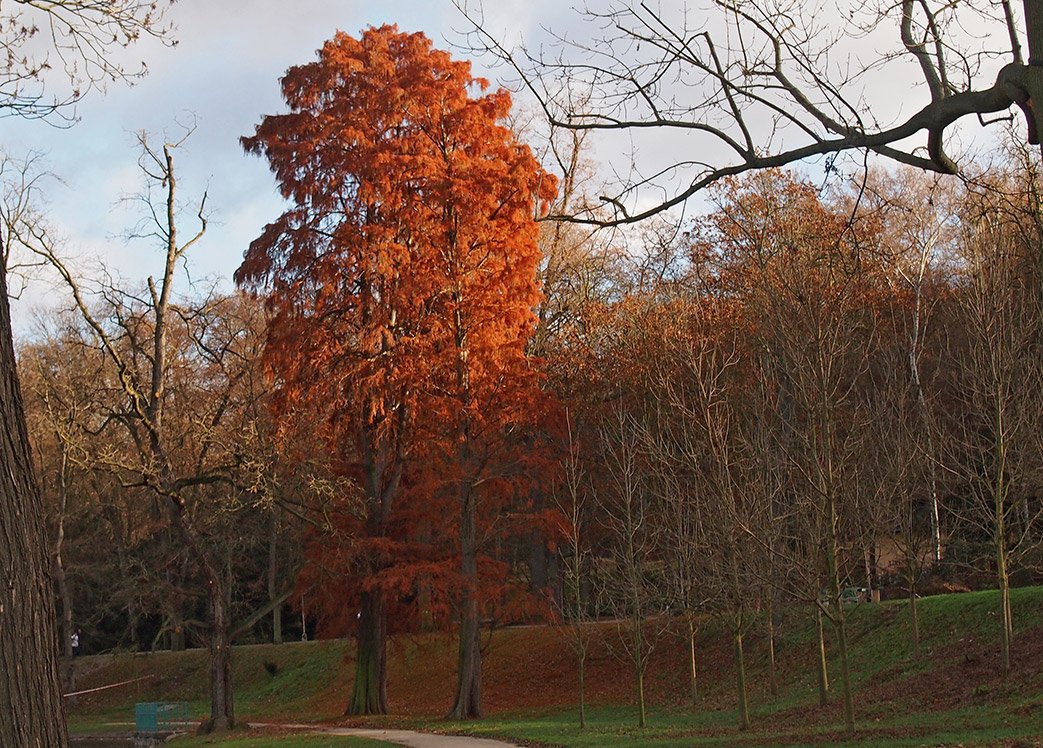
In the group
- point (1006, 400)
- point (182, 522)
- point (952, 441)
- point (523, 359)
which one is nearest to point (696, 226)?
point (523, 359)

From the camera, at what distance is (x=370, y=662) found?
26094mm

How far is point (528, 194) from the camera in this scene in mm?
22641

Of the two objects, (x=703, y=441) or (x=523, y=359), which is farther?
(x=523, y=359)

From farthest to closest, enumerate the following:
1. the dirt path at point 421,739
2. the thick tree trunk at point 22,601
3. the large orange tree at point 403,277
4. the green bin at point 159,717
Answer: the green bin at point 159,717 → the large orange tree at point 403,277 → the dirt path at point 421,739 → the thick tree trunk at point 22,601

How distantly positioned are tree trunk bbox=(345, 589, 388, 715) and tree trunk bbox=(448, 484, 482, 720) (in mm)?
2609

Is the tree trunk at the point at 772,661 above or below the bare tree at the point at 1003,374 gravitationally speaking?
below

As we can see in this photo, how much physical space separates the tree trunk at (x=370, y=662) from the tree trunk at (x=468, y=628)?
8.56 ft

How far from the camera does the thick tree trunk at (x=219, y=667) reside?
24656 millimetres

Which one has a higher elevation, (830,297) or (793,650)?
(830,297)

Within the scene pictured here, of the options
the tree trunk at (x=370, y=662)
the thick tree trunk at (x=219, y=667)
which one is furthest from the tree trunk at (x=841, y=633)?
the thick tree trunk at (x=219, y=667)

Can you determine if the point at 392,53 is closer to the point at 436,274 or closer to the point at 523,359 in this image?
the point at 436,274

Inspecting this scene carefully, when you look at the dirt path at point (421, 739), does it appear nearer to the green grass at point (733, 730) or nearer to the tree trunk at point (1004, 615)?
the green grass at point (733, 730)

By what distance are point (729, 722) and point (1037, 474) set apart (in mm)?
6884

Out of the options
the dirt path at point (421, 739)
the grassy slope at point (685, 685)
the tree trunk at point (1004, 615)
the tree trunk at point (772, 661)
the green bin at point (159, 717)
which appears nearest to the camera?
the grassy slope at point (685, 685)
